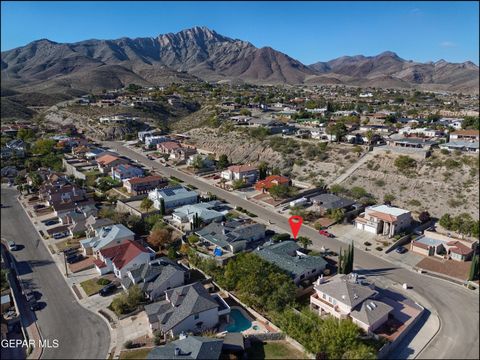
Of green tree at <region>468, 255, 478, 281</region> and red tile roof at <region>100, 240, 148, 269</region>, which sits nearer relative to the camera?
green tree at <region>468, 255, 478, 281</region>

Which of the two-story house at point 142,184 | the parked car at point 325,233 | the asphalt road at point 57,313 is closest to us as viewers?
the asphalt road at point 57,313

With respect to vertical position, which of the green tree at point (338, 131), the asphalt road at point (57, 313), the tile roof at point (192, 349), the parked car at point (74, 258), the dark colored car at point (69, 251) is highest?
the green tree at point (338, 131)

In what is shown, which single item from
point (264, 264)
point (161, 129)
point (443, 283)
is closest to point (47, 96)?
point (161, 129)

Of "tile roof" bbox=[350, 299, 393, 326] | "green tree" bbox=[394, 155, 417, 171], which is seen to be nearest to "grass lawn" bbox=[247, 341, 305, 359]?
"tile roof" bbox=[350, 299, 393, 326]

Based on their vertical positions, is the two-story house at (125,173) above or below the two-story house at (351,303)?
above

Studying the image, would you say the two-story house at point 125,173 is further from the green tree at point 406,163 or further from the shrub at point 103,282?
the green tree at point 406,163

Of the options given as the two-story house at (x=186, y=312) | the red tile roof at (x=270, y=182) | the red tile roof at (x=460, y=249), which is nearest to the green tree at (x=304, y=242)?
the two-story house at (x=186, y=312)

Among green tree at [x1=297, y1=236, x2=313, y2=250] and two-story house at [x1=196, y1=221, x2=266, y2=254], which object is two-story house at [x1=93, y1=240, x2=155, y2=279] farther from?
green tree at [x1=297, y1=236, x2=313, y2=250]
